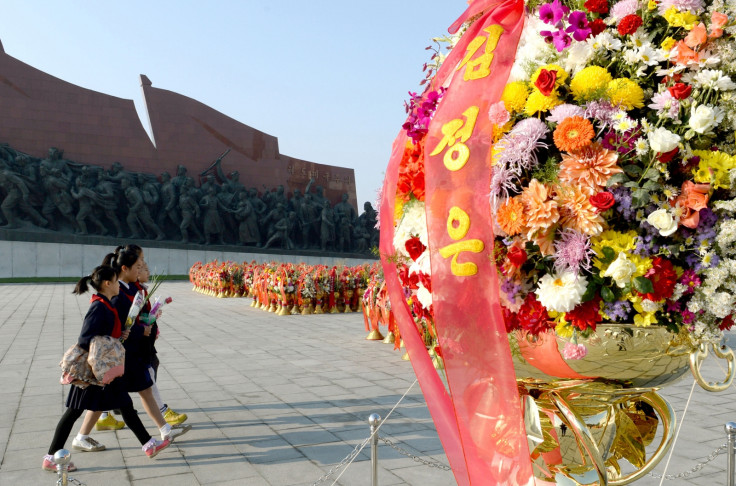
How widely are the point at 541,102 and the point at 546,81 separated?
6 cm

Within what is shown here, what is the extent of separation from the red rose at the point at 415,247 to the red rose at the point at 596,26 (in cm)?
70

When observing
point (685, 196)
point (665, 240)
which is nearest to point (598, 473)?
point (665, 240)

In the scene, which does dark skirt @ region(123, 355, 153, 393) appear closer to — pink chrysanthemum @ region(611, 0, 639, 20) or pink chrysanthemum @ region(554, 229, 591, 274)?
pink chrysanthemum @ region(554, 229, 591, 274)

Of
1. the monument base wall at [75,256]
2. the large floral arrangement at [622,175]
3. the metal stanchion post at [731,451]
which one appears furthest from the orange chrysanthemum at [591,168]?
the monument base wall at [75,256]

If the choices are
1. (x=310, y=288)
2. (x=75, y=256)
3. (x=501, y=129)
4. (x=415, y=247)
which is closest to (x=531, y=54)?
(x=501, y=129)

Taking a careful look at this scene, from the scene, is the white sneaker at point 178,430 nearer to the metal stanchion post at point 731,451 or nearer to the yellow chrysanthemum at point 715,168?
the metal stanchion post at point 731,451

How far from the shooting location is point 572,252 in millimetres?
1404

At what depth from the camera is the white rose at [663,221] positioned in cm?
136

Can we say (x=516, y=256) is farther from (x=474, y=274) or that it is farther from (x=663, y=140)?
(x=663, y=140)

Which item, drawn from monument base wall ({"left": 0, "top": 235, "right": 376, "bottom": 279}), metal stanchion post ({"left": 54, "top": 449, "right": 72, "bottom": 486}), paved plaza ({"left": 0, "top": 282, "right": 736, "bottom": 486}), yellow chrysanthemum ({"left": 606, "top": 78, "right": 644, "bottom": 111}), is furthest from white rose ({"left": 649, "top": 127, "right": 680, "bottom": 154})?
monument base wall ({"left": 0, "top": 235, "right": 376, "bottom": 279})

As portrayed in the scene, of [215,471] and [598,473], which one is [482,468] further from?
[215,471]

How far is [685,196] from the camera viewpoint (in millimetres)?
1390

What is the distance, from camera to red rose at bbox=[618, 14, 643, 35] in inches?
57.6

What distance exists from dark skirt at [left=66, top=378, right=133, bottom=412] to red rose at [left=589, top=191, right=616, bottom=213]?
3329 mm
